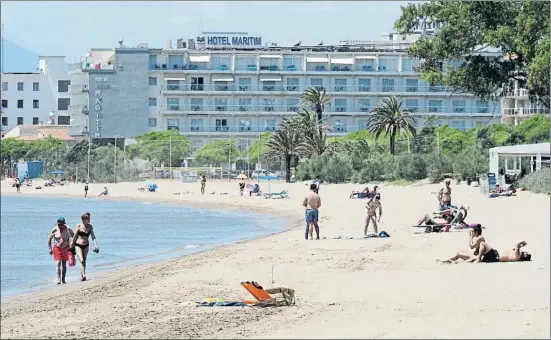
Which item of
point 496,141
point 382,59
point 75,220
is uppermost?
point 382,59

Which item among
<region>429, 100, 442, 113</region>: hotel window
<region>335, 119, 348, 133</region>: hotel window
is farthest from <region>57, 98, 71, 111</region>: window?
<region>429, 100, 442, 113</region>: hotel window

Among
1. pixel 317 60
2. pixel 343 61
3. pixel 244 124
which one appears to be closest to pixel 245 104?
pixel 244 124

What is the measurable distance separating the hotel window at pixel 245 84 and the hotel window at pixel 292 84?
12.6 feet

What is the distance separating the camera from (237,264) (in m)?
20.8

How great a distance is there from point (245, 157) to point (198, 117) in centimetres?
1569

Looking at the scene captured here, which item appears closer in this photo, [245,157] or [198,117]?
[245,157]

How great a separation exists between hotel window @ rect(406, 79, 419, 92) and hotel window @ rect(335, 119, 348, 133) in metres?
7.28

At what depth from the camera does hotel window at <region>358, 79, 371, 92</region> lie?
104625 millimetres

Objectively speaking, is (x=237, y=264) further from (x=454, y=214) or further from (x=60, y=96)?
(x=60, y=96)

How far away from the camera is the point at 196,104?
104m

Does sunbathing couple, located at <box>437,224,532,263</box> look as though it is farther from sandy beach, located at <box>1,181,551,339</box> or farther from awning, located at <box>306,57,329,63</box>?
awning, located at <box>306,57,329,63</box>

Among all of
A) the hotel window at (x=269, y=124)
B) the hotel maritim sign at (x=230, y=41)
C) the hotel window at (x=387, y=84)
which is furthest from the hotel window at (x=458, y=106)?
the hotel maritim sign at (x=230, y=41)

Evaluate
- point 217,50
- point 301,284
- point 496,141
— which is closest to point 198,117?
point 217,50

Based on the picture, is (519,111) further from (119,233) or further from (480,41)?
(119,233)
